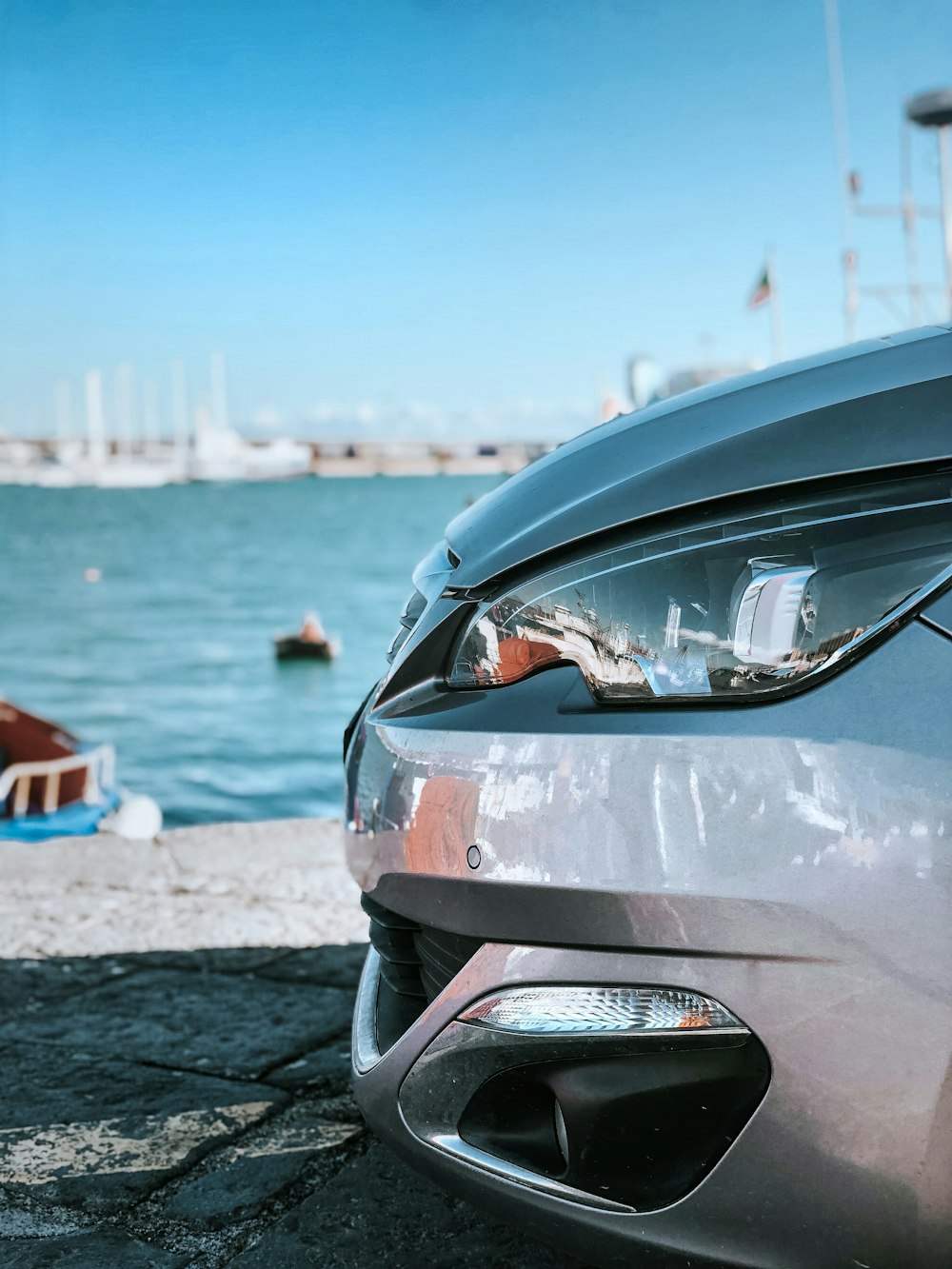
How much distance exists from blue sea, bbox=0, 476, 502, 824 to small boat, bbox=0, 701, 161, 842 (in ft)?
13.8

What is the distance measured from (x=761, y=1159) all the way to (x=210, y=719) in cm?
3134

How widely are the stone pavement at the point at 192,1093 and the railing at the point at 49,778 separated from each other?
11.6m

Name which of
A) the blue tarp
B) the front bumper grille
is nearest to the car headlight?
the front bumper grille

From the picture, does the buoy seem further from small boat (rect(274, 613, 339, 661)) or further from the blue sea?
small boat (rect(274, 613, 339, 661))

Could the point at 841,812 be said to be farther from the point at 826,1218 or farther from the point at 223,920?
the point at 223,920

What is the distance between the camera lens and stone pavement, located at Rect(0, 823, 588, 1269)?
178cm

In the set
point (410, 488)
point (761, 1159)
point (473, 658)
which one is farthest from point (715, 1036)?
point (410, 488)

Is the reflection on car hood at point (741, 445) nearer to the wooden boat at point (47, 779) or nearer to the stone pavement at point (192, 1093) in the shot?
the stone pavement at point (192, 1093)

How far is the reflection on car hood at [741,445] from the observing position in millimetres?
1238

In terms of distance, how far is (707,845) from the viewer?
3.78ft

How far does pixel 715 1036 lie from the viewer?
1.18 meters

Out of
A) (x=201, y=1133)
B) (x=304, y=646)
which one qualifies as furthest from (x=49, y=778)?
(x=304, y=646)

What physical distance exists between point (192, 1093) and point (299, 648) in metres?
34.1

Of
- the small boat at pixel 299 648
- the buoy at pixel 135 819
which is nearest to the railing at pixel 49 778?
the buoy at pixel 135 819
